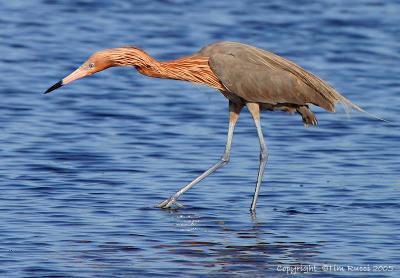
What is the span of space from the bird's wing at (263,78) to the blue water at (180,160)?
1.03m

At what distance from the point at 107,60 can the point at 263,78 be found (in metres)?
1.56

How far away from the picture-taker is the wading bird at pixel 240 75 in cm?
1179

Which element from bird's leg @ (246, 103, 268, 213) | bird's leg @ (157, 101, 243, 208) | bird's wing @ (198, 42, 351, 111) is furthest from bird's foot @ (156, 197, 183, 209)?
bird's wing @ (198, 42, 351, 111)

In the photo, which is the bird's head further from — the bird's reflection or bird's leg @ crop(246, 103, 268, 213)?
the bird's reflection

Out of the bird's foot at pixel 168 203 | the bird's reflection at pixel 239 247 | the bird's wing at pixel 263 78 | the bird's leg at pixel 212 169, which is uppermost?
the bird's wing at pixel 263 78

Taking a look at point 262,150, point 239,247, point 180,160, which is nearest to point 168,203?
point 262,150

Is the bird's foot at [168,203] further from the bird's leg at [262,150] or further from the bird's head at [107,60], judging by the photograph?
the bird's head at [107,60]

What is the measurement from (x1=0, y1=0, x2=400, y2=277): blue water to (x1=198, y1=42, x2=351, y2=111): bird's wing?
40.4 inches

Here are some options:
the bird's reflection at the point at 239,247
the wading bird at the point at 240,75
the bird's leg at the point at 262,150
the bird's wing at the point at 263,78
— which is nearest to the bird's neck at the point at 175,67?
the wading bird at the point at 240,75

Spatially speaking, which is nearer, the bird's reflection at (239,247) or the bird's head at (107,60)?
the bird's reflection at (239,247)

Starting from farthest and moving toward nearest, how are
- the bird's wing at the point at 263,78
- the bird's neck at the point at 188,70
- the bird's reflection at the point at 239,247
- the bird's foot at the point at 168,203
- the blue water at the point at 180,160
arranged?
the bird's neck at the point at 188,70, the bird's wing at the point at 263,78, the bird's foot at the point at 168,203, the blue water at the point at 180,160, the bird's reflection at the point at 239,247

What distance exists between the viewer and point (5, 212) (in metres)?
11.2

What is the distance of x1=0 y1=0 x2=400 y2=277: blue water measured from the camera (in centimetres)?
1005

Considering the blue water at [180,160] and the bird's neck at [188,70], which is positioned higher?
the bird's neck at [188,70]
